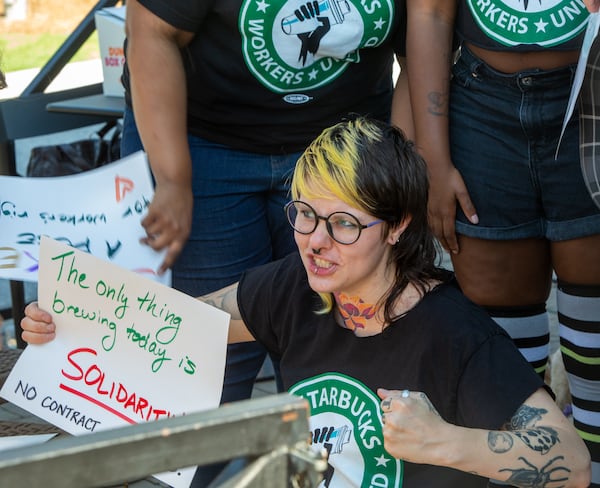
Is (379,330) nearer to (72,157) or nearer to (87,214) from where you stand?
(87,214)

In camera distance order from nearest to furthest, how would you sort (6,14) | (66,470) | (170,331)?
1. (66,470)
2. (170,331)
3. (6,14)

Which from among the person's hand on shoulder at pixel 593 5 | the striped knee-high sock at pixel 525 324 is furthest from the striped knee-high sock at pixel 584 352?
the person's hand on shoulder at pixel 593 5

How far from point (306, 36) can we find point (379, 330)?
585 millimetres

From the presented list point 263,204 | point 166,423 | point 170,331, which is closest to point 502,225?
point 263,204

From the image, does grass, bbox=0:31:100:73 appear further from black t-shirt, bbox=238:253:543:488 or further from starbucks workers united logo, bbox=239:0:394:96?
black t-shirt, bbox=238:253:543:488

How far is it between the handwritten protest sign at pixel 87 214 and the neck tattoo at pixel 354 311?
336mm

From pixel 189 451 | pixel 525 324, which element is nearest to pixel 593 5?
pixel 525 324

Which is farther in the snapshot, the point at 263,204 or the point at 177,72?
the point at 263,204

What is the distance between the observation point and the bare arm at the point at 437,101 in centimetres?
209

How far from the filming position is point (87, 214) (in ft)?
6.38

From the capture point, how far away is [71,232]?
6.38ft

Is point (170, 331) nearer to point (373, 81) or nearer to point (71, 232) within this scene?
point (71, 232)

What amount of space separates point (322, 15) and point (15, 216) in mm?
703

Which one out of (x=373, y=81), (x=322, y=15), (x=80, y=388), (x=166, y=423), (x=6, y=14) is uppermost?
(x=166, y=423)
